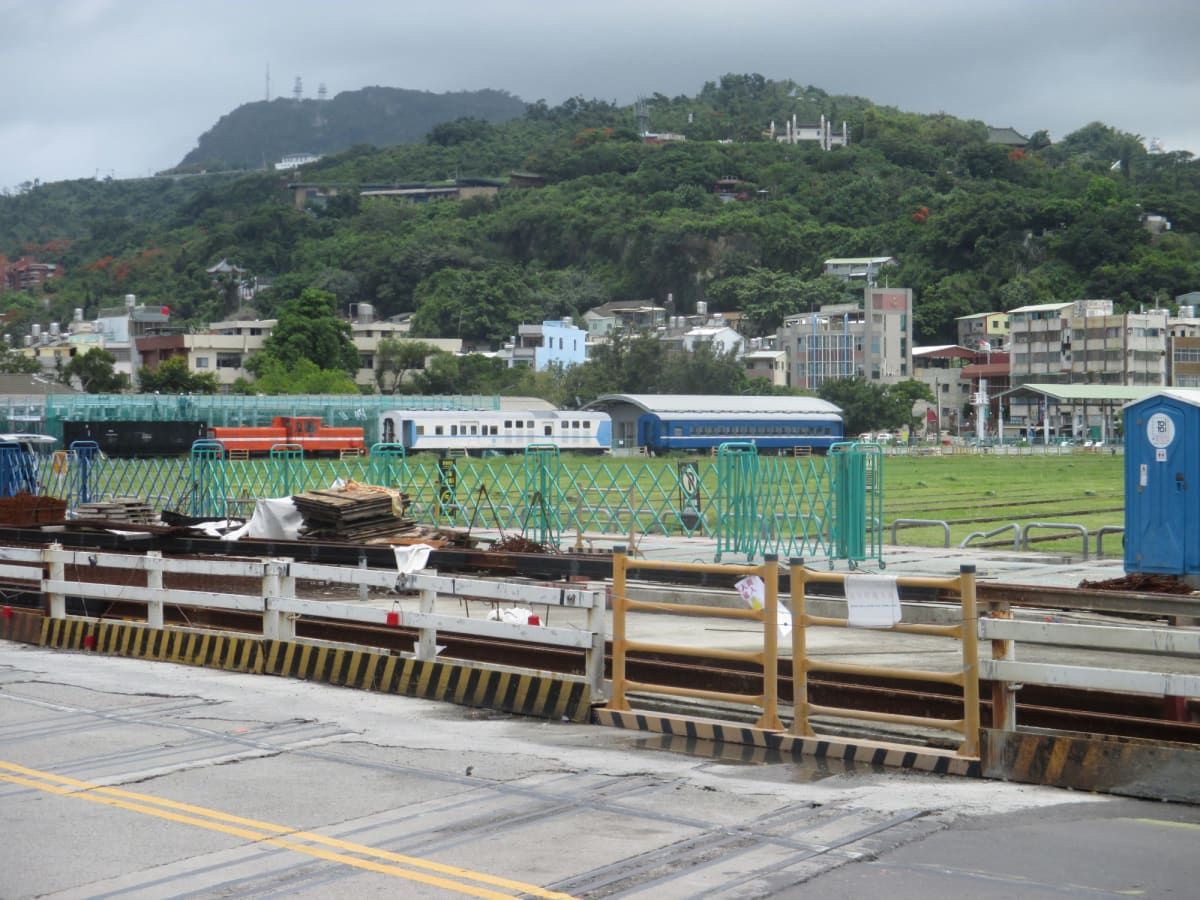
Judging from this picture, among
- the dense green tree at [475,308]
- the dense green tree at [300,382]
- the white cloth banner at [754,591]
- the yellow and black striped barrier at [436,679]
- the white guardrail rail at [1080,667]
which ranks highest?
the dense green tree at [475,308]

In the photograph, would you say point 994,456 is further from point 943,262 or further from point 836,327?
point 943,262

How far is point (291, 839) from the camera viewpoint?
A: 720cm

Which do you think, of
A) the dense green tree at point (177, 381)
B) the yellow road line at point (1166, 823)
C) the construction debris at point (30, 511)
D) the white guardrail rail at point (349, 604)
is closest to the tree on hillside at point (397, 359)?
the dense green tree at point (177, 381)

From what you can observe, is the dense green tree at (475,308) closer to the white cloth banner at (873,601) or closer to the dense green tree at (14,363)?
the dense green tree at (14,363)

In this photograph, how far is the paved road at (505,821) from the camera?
6.46 meters

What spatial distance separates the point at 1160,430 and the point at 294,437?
45.4 metres

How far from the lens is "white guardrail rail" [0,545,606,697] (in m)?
10.5

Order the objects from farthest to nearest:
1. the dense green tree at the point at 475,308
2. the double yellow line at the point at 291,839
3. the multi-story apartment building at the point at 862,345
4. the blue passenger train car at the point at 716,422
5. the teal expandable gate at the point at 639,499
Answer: the dense green tree at the point at 475,308 → the multi-story apartment building at the point at 862,345 → the blue passenger train car at the point at 716,422 → the teal expandable gate at the point at 639,499 → the double yellow line at the point at 291,839

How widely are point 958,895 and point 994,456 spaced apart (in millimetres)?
66282

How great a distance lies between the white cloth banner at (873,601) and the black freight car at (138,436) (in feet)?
166

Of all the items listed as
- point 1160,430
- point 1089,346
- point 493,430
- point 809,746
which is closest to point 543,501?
point 1160,430

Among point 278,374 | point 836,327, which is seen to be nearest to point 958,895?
point 278,374

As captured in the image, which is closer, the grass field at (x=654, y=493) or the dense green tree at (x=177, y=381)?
the grass field at (x=654, y=493)

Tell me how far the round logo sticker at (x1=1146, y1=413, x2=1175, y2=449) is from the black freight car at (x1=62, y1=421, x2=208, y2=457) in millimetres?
45455
